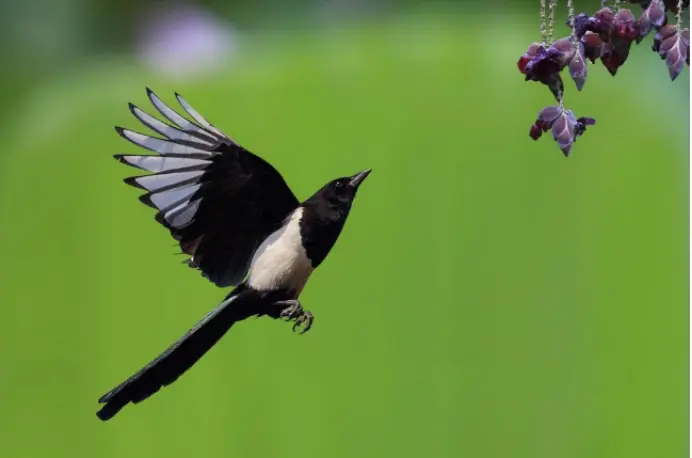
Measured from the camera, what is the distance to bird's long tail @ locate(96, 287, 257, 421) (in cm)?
128

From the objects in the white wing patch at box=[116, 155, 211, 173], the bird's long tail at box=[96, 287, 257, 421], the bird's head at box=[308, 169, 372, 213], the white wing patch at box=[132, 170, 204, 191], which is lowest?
the bird's long tail at box=[96, 287, 257, 421]

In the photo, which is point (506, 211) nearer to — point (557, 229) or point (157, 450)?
point (557, 229)

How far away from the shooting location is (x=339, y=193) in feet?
4.12

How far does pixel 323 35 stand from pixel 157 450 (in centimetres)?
79

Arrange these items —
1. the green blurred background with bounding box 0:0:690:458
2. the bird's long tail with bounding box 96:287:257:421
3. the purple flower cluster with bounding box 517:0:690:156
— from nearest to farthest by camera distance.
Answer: the purple flower cluster with bounding box 517:0:690:156, the bird's long tail with bounding box 96:287:257:421, the green blurred background with bounding box 0:0:690:458

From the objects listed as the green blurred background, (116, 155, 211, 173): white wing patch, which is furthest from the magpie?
the green blurred background

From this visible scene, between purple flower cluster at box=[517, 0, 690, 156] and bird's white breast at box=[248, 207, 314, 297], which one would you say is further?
bird's white breast at box=[248, 207, 314, 297]

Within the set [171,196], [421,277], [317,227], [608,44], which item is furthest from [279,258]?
[608,44]

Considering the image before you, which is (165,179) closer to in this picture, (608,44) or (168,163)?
(168,163)

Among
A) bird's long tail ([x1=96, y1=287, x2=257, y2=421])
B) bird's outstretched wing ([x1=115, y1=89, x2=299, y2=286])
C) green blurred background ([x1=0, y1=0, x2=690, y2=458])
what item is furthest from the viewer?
green blurred background ([x1=0, y1=0, x2=690, y2=458])

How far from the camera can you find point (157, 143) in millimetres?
1170

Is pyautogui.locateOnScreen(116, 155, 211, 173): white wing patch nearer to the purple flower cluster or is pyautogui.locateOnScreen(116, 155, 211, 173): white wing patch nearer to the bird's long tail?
the bird's long tail

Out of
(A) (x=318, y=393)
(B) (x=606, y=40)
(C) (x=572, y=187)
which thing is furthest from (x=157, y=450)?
(B) (x=606, y=40)

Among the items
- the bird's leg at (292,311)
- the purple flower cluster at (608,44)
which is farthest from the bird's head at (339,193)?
the purple flower cluster at (608,44)
